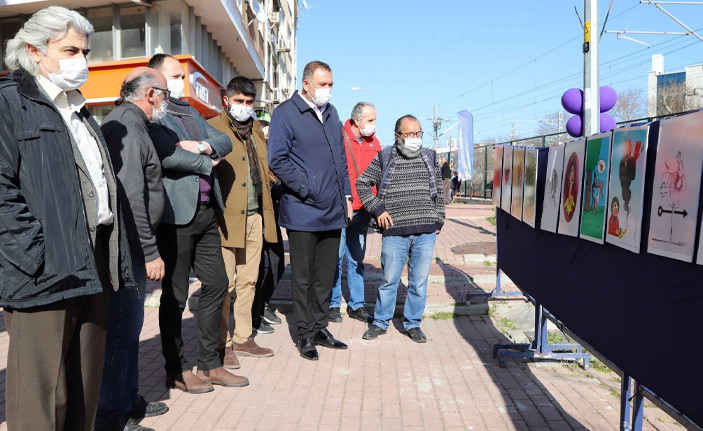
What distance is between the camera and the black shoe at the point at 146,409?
4086 mm

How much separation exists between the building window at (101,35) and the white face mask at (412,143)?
507 inches

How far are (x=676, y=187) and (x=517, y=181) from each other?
3196 mm

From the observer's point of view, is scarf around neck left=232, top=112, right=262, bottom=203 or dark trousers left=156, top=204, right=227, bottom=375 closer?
dark trousers left=156, top=204, right=227, bottom=375

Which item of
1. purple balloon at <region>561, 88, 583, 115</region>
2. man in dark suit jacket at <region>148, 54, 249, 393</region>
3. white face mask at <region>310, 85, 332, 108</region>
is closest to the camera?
man in dark suit jacket at <region>148, 54, 249, 393</region>

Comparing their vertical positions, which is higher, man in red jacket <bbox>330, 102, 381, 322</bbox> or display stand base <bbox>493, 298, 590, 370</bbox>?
man in red jacket <bbox>330, 102, 381, 322</bbox>

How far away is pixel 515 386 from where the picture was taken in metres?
4.83

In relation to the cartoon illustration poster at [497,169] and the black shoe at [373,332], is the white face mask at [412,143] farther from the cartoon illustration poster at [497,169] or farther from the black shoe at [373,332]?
the black shoe at [373,332]

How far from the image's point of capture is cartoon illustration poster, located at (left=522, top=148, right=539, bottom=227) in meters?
5.10

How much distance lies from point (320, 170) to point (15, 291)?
325 cm

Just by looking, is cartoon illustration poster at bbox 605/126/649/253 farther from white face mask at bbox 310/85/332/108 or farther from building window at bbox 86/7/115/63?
building window at bbox 86/7/115/63

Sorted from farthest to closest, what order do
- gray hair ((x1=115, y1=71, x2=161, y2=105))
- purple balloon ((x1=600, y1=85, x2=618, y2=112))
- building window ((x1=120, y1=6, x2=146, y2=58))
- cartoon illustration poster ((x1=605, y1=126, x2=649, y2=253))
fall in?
1. building window ((x1=120, y1=6, x2=146, y2=58))
2. purple balloon ((x1=600, y1=85, x2=618, y2=112))
3. gray hair ((x1=115, y1=71, x2=161, y2=105))
4. cartoon illustration poster ((x1=605, y1=126, x2=649, y2=253))

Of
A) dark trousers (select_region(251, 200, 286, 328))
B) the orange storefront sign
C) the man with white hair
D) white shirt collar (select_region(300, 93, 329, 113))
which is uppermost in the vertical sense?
the orange storefront sign

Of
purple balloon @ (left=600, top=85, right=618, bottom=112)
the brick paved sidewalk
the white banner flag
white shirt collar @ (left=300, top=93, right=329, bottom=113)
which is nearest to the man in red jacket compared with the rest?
the brick paved sidewalk

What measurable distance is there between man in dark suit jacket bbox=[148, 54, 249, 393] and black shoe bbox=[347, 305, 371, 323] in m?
2.32
